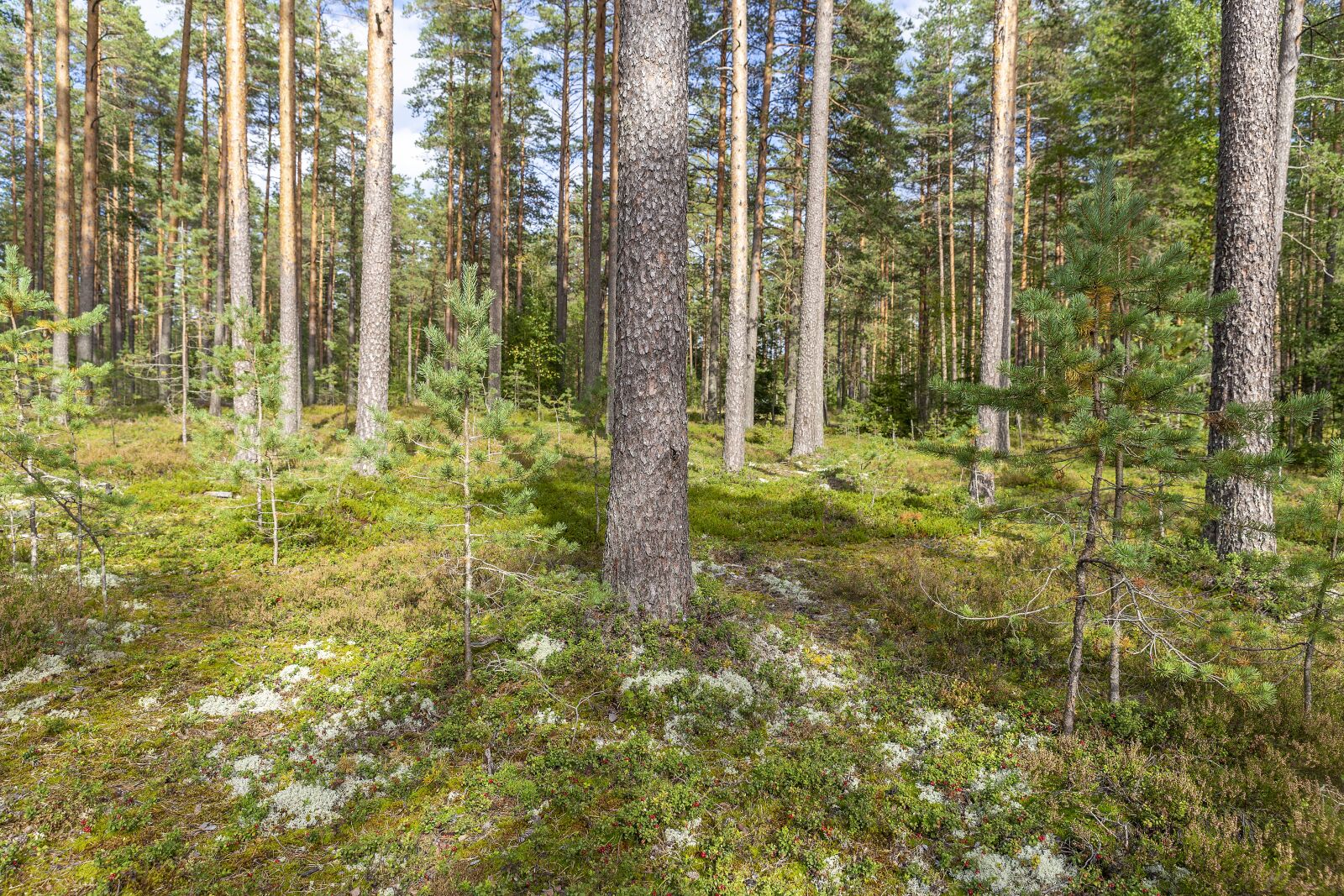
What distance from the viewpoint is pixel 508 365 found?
23594 millimetres

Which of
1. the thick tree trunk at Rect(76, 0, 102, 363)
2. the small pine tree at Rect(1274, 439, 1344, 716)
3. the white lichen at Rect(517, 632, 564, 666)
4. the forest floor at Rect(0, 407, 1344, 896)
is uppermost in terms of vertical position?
the thick tree trunk at Rect(76, 0, 102, 363)

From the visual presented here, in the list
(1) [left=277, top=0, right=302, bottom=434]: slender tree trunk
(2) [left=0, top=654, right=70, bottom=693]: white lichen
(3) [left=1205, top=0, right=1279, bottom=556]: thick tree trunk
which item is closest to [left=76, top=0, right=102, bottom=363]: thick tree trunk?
(1) [left=277, top=0, right=302, bottom=434]: slender tree trunk

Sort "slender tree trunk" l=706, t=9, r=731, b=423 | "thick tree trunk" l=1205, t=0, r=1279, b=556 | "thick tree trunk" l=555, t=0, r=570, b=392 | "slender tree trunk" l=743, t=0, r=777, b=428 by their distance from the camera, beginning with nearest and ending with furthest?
"thick tree trunk" l=1205, t=0, r=1279, b=556 → "slender tree trunk" l=743, t=0, r=777, b=428 → "slender tree trunk" l=706, t=9, r=731, b=423 → "thick tree trunk" l=555, t=0, r=570, b=392

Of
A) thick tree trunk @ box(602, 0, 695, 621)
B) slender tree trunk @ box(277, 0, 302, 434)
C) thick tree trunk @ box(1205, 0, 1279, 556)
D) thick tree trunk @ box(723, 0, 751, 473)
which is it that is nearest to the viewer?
thick tree trunk @ box(602, 0, 695, 621)

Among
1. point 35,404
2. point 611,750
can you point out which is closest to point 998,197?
point 611,750

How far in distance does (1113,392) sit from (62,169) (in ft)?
68.1

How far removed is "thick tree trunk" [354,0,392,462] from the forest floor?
4.51m

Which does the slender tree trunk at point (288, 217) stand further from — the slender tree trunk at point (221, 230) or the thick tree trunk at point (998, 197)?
the thick tree trunk at point (998, 197)

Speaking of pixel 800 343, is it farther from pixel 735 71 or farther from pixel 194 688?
pixel 194 688

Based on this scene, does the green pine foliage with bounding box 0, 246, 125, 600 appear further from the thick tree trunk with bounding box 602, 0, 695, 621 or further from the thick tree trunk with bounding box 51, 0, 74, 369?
the thick tree trunk with bounding box 51, 0, 74, 369

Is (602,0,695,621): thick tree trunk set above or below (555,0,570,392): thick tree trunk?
below

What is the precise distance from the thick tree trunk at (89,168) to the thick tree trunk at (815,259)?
683 inches

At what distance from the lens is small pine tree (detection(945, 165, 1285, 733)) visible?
363 cm

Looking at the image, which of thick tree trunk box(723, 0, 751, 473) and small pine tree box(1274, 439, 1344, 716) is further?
thick tree trunk box(723, 0, 751, 473)
